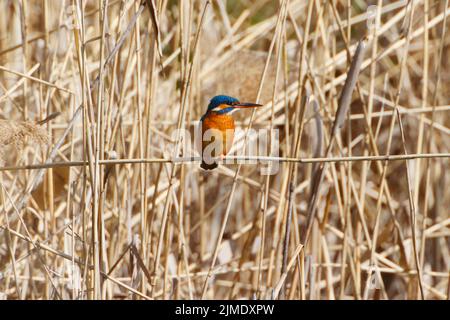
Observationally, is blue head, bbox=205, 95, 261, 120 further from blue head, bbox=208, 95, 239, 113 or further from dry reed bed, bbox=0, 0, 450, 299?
dry reed bed, bbox=0, 0, 450, 299

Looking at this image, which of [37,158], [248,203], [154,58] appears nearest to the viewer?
[154,58]

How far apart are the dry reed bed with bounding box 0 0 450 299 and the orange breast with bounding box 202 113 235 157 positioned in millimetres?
92

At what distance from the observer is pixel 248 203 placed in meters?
3.53

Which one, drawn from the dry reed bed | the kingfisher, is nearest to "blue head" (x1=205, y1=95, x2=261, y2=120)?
the kingfisher

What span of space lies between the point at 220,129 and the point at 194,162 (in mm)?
288

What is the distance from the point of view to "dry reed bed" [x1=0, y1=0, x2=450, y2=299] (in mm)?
2068

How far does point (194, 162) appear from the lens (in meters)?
2.92

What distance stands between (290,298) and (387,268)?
0.80 metres

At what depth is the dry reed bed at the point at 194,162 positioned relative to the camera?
6.79 feet

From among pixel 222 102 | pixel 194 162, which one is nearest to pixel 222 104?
pixel 222 102

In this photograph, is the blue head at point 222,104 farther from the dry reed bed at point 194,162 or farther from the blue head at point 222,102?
the dry reed bed at point 194,162

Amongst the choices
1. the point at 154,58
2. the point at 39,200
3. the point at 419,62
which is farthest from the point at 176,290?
the point at 419,62
